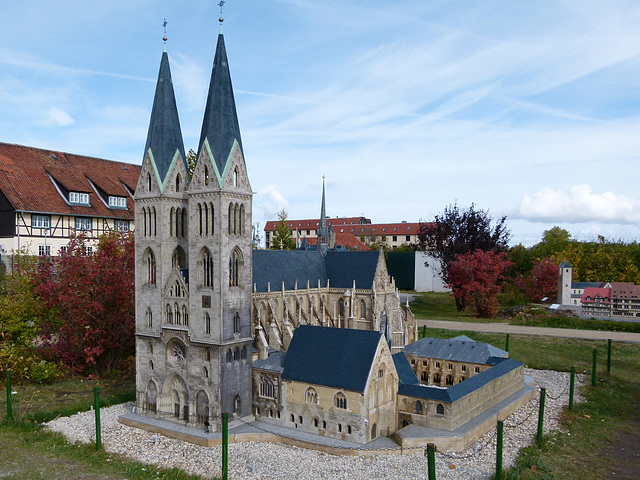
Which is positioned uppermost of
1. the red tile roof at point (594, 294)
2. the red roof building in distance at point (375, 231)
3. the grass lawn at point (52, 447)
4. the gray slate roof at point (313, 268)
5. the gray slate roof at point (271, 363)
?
the red roof building in distance at point (375, 231)

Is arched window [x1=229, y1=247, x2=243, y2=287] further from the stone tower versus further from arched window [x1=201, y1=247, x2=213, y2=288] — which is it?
the stone tower

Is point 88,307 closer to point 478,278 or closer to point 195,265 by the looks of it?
point 195,265

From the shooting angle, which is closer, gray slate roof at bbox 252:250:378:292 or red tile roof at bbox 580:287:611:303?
gray slate roof at bbox 252:250:378:292

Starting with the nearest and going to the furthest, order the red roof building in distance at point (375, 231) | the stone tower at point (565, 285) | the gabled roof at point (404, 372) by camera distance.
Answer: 1. the gabled roof at point (404, 372)
2. the stone tower at point (565, 285)
3. the red roof building in distance at point (375, 231)

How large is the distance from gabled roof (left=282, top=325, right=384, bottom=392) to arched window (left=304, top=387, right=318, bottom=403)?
1.56ft

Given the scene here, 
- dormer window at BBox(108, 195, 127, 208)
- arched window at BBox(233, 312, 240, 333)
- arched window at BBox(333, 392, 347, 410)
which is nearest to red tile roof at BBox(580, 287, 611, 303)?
arched window at BBox(333, 392, 347, 410)

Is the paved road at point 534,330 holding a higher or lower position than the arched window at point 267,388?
lower

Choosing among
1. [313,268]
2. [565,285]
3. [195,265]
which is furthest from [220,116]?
[565,285]

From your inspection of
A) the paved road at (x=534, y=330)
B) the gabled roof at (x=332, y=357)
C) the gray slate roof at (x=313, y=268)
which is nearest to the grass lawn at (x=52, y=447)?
the gabled roof at (x=332, y=357)

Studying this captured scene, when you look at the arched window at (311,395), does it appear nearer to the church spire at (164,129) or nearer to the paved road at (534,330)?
the church spire at (164,129)

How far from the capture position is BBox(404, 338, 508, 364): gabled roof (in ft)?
122

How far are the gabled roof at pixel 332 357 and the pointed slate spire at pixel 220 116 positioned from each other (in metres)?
10.7

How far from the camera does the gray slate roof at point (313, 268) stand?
37.6 m

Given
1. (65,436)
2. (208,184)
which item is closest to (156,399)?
(65,436)
